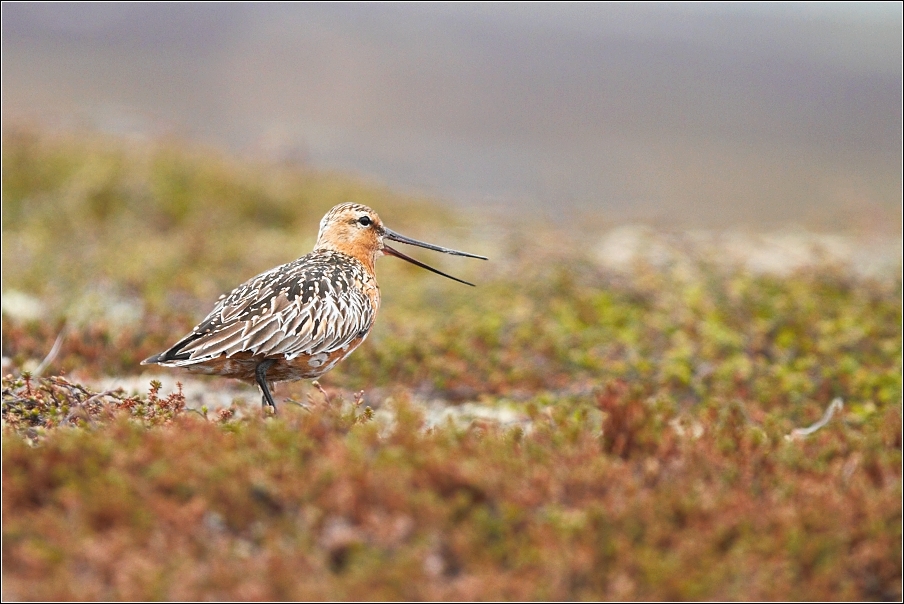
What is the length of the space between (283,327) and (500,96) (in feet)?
106

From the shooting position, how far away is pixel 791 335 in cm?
898

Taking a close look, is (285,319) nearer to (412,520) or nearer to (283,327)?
(283,327)

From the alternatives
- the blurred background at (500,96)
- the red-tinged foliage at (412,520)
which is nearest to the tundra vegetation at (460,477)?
the red-tinged foliage at (412,520)

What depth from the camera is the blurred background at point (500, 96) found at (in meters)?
27.4

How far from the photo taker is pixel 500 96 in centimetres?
3691

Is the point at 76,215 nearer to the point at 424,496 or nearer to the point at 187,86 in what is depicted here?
the point at 424,496

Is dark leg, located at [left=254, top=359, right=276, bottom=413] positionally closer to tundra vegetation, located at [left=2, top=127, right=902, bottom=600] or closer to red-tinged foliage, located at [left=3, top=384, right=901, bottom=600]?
tundra vegetation, located at [left=2, top=127, right=902, bottom=600]

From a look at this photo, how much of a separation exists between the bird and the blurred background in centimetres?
1496

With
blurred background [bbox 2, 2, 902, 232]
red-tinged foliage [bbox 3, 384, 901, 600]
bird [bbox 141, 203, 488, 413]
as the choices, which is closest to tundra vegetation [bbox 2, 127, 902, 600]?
red-tinged foliage [bbox 3, 384, 901, 600]

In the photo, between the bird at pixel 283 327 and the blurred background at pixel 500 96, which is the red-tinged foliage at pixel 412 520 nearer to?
the bird at pixel 283 327

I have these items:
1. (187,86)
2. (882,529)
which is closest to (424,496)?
(882,529)

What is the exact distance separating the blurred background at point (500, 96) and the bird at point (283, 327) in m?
A: 15.0

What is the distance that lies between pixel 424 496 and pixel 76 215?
1106 centimetres

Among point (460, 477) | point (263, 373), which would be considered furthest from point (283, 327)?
point (460, 477)
